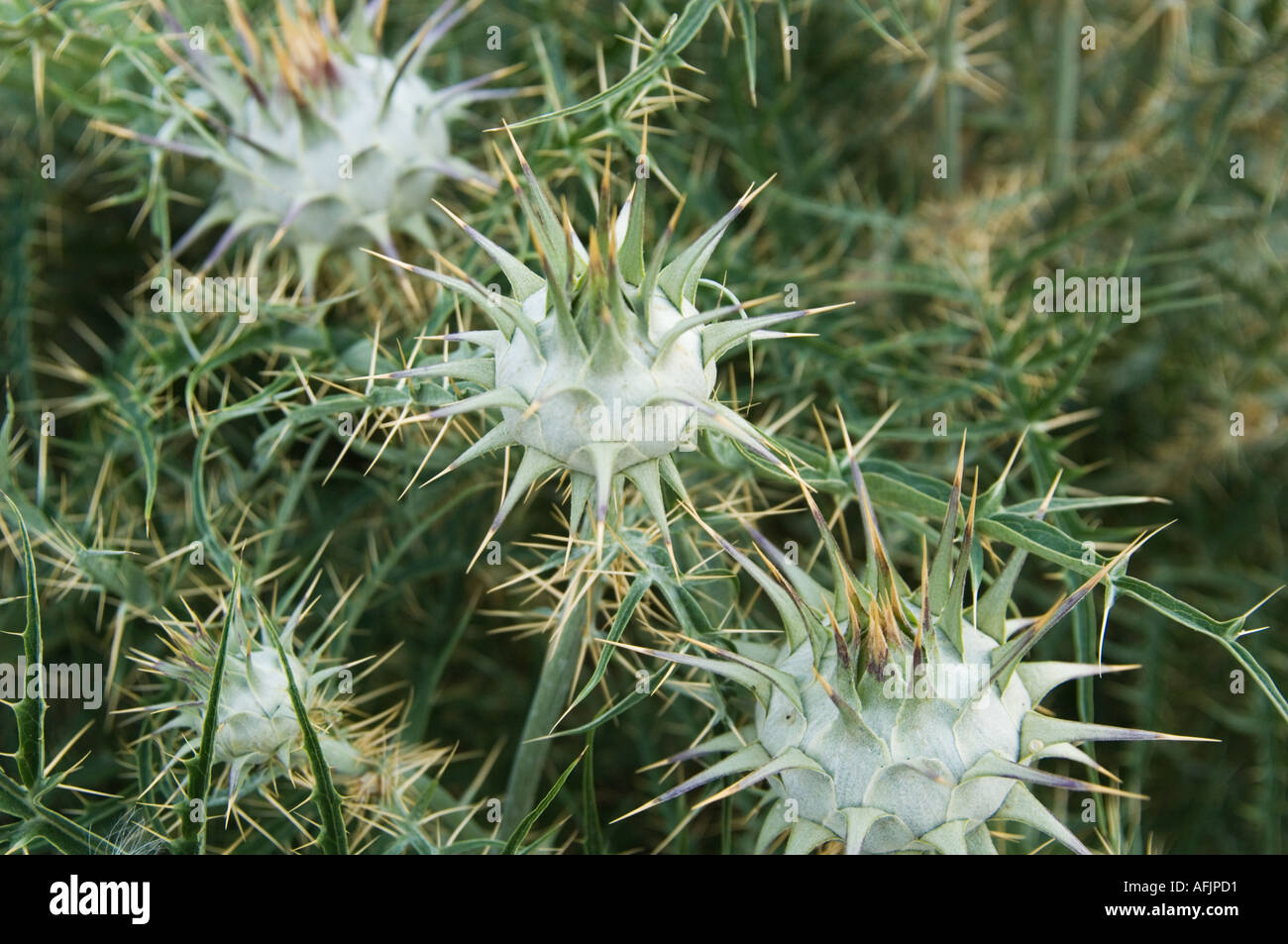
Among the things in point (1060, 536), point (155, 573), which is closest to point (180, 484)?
point (155, 573)

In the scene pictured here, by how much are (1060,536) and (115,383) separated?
2.23 m

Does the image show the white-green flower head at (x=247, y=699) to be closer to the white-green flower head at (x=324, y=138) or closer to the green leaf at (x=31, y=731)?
the green leaf at (x=31, y=731)

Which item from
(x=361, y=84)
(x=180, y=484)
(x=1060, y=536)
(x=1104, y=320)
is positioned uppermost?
(x=361, y=84)

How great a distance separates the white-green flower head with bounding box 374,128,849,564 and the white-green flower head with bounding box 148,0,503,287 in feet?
2.43

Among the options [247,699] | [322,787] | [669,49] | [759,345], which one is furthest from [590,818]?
[669,49]

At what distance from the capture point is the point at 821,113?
12.3ft

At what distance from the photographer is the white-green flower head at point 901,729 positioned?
1.70 metres

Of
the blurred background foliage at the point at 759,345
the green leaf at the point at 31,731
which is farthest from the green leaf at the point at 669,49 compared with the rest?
the green leaf at the point at 31,731

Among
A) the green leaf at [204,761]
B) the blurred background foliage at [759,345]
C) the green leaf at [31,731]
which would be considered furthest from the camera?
the blurred background foliage at [759,345]

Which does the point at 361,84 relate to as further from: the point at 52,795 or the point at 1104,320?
the point at 52,795

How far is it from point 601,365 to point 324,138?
1004 mm

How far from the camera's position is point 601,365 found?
166 cm

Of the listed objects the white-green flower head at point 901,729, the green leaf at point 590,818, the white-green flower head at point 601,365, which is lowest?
the green leaf at point 590,818

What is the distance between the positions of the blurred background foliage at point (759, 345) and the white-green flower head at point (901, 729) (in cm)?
48
